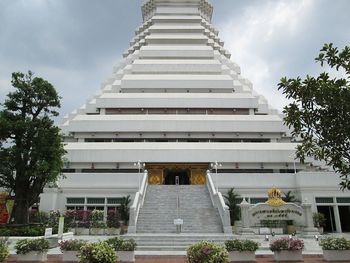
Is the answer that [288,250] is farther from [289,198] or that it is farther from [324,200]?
[324,200]

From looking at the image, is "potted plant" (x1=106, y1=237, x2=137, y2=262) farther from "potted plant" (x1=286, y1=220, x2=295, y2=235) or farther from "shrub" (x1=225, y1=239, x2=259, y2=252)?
"potted plant" (x1=286, y1=220, x2=295, y2=235)

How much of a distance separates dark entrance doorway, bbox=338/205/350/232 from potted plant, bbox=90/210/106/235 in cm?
1792

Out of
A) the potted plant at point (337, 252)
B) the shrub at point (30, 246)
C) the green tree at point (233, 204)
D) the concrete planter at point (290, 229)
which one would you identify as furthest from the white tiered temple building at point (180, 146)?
the potted plant at point (337, 252)

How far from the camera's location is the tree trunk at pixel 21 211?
61.7 feet

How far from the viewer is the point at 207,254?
9.17m

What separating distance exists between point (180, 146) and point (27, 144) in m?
14.0

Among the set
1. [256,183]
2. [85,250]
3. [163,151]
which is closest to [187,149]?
[163,151]

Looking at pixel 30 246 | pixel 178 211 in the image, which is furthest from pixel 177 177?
pixel 30 246

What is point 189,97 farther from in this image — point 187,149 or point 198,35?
point 198,35

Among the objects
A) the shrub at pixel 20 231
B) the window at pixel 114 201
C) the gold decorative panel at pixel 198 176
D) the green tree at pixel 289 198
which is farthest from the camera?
the gold decorative panel at pixel 198 176

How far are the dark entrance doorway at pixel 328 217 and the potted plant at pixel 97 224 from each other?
53.9 ft

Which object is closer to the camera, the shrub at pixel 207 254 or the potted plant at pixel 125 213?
the shrub at pixel 207 254

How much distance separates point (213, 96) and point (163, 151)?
30.0ft

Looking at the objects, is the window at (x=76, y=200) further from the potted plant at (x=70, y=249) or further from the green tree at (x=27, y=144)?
the potted plant at (x=70, y=249)
